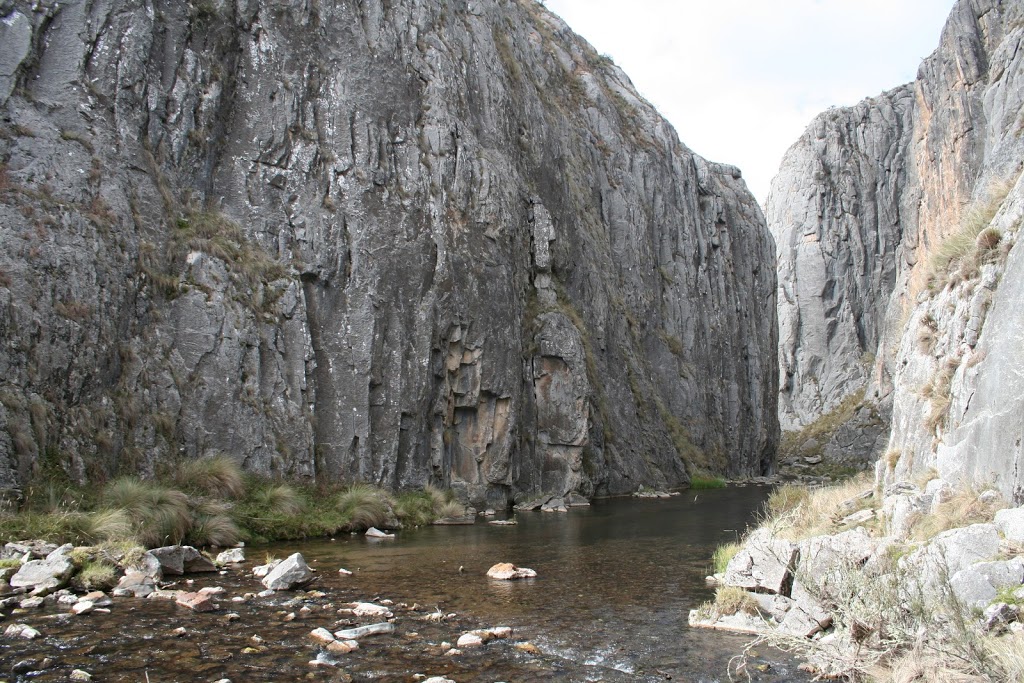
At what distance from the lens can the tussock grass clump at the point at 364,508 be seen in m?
23.6

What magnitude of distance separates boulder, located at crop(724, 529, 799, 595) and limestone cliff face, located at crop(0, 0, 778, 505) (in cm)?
1479

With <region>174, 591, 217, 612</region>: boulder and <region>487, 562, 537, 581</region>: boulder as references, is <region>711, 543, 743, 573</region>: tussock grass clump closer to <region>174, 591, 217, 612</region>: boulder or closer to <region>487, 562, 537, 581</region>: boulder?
<region>487, 562, 537, 581</region>: boulder

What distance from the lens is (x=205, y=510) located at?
19516 mm

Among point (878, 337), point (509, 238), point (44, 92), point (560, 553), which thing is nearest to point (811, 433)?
point (878, 337)

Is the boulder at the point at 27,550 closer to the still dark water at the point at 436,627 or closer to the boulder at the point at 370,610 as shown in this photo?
the still dark water at the point at 436,627

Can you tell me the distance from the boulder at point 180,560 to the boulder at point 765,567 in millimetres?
10005

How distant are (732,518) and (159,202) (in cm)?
2201

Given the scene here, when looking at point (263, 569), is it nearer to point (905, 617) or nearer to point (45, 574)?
point (45, 574)

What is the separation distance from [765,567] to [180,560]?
35.4ft

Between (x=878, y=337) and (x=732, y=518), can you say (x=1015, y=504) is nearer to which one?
(x=732, y=518)

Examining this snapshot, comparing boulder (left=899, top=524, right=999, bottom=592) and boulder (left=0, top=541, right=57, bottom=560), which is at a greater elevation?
boulder (left=899, top=524, right=999, bottom=592)

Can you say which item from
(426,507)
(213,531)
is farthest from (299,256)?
(213,531)

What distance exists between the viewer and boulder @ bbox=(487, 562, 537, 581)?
15359mm

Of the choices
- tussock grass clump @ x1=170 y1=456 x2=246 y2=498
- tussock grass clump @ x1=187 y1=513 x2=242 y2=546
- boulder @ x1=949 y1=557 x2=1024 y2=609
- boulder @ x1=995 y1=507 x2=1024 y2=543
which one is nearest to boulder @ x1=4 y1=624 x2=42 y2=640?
tussock grass clump @ x1=187 y1=513 x2=242 y2=546
